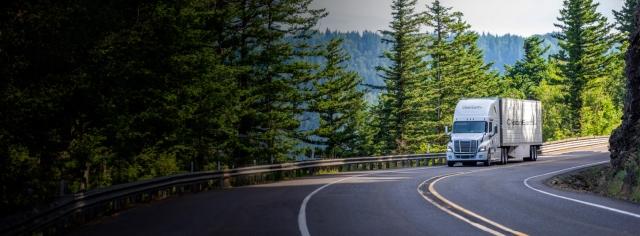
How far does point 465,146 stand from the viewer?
34.7 m

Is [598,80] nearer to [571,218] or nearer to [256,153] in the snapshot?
[256,153]

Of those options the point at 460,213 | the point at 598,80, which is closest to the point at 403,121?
the point at 598,80

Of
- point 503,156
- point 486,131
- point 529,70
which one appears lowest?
point 503,156

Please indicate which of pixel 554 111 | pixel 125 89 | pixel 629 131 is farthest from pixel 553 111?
pixel 125 89

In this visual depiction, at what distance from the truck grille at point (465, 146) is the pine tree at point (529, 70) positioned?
72.4 m

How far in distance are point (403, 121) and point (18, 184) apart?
48616 mm

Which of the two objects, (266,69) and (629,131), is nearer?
(629,131)

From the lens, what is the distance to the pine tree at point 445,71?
66.1m

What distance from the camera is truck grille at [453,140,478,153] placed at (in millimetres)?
34312

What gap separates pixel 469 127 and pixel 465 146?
3.65 feet

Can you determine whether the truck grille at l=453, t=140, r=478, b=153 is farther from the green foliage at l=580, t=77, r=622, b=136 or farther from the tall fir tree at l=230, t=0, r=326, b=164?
the green foliage at l=580, t=77, r=622, b=136

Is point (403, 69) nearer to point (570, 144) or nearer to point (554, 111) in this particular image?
point (570, 144)

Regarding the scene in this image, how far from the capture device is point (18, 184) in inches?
566

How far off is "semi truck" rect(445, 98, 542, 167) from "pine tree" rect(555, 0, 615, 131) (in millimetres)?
46378
